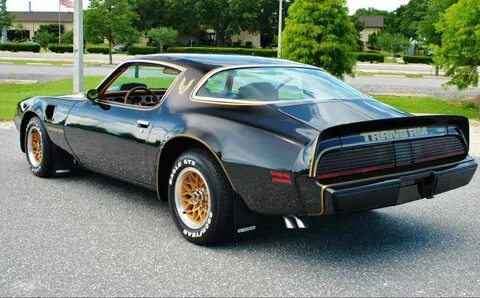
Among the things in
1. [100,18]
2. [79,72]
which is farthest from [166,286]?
[100,18]

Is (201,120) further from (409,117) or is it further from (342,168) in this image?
(409,117)

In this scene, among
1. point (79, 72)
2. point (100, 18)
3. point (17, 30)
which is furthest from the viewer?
point (17, 30)

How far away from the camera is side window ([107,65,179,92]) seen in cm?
504

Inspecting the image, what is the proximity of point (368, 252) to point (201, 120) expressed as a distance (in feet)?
4.93

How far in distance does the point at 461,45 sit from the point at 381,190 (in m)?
12.0

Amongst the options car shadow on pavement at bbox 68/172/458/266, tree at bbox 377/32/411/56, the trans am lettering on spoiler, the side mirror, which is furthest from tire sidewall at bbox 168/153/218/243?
tree at bbox 377/32/411/56

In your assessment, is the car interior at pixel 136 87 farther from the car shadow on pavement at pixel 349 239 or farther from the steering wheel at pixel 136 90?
the car shadow on pavement at pixel 349 239

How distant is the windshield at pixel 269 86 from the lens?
4.23m

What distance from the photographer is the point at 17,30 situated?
82875mm

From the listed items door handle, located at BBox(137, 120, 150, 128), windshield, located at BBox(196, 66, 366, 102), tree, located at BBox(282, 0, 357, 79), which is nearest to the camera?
windshield, located at BBox(196, 66, 366, 102)

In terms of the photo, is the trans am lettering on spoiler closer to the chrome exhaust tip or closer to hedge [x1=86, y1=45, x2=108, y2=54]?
the chrome exhaust tip

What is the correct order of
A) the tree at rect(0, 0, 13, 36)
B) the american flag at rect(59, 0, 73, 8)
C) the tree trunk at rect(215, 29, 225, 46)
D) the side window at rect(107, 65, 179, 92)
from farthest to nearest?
the tree trunk at rect(215, 29, 225, 46)
the tree at rect(0, 0, 13, 36)
the american flag at rect(59, 0, 73, 8)
the side window at rect(107, 65, 179, 92)

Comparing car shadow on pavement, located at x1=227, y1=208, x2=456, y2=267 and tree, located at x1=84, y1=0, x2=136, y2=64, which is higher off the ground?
tree, located at x1=84, y1=0, x2=136, y2=64

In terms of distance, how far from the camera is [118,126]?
4855mm
